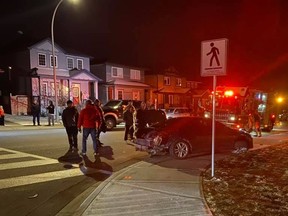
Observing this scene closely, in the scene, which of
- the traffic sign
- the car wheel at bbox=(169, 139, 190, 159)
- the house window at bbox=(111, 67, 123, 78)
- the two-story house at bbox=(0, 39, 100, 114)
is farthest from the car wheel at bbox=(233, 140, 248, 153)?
the house window at bbox=(111, 67, 123, 78)

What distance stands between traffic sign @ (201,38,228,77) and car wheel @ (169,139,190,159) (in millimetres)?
3600

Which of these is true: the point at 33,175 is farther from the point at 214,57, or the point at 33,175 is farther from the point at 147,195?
the point at 214,57

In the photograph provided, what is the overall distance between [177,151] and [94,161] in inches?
102

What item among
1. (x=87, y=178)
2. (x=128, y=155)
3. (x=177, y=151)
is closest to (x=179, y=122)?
(x=177, y=151)

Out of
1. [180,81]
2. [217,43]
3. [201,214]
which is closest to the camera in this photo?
[201,214]

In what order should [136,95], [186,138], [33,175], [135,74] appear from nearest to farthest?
1. [33,175]
2. [186,138]
3. [136,95]
4. [135,74]

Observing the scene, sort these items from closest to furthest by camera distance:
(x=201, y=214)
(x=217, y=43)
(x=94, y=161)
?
(x=201, y=214), (x=217, y=43), (x=94, y=161)

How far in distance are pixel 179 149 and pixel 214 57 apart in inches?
162

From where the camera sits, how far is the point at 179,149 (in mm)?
10578

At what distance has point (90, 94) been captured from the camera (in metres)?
42.8

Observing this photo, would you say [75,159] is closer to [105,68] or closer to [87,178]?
[87,178]

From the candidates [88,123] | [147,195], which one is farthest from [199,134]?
[147,195]

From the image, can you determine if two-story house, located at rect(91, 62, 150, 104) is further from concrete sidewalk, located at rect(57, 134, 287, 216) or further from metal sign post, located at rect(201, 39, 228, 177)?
metal sign post, located at rect(201, 39, 228, 177)

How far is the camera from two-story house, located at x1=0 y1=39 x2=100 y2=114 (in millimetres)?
35156
